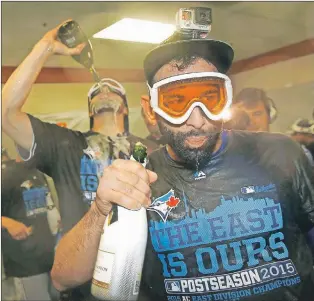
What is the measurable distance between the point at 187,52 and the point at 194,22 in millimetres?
121

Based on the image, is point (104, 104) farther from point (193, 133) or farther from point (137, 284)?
point (137, 284)

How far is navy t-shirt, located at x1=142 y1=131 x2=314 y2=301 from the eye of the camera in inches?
52.4

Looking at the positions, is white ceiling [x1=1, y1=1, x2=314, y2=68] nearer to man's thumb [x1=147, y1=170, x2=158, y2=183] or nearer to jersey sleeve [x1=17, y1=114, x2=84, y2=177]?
jersey sleeve [x1=17, y1=114, x2=84, y2=177]

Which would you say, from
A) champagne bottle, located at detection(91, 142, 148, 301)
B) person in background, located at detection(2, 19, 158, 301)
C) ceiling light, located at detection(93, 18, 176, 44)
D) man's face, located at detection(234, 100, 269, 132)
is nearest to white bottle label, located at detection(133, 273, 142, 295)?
champagne bottle, located at detection(91, 142, 148, 301)

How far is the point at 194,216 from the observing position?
1.34 metres

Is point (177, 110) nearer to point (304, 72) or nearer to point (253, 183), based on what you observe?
point (253, 183)

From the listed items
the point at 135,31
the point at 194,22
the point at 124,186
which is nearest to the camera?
the point at 124,186

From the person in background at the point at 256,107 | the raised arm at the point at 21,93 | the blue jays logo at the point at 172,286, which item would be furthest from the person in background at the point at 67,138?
the person in background at the point at 256,107

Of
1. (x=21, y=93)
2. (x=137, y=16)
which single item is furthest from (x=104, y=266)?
(x=137, y=16)

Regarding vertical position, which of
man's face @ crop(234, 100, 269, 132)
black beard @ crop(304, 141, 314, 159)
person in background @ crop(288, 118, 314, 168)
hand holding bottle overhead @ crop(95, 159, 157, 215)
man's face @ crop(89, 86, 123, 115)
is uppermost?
man's face @ crop(89, 86, 123, 115)

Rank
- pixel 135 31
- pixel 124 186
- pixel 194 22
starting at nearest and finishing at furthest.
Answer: pixel 124 186
pixel 194 22
pixel 135 31

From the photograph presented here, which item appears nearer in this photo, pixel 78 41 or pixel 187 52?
pixel 187 52

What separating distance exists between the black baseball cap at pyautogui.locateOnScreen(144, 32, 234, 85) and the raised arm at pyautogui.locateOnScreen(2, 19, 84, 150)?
335mm

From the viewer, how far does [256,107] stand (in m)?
1.44
